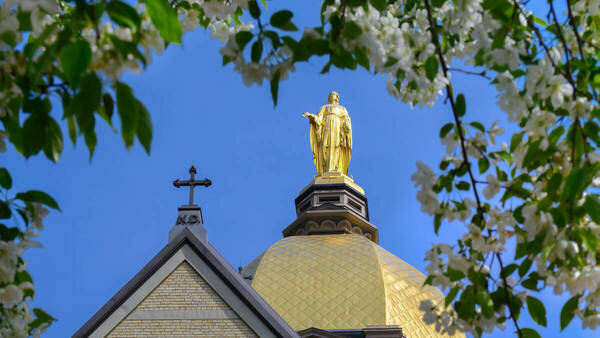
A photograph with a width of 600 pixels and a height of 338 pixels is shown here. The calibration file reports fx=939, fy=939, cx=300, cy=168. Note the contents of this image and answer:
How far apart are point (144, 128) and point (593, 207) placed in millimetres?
2578

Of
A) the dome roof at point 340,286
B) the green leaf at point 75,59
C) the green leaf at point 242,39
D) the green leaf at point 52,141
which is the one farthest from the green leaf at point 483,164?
the dome roof at point 340,286

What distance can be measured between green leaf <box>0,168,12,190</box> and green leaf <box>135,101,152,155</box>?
1.57 meters

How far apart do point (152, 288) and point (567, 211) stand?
11.0 meters

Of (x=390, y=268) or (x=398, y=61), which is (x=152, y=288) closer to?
(x=398, y=61)

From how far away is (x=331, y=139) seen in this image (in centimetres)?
3888

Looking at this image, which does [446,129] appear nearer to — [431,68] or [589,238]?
[431,68]

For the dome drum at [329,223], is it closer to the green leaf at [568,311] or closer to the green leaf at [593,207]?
the green leaf at [568,311]

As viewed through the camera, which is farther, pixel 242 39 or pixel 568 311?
pixel 568 311

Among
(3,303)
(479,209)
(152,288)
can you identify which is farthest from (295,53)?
(152,288)

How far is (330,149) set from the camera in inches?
1527

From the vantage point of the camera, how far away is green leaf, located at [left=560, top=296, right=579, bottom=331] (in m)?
5.64

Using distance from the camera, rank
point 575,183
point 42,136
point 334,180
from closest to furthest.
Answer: point 42,136 < point 575,183 < point 334,180

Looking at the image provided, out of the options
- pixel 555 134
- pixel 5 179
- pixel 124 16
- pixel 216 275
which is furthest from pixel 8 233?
pixel 216 275

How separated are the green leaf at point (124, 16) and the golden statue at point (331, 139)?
3441 cm
